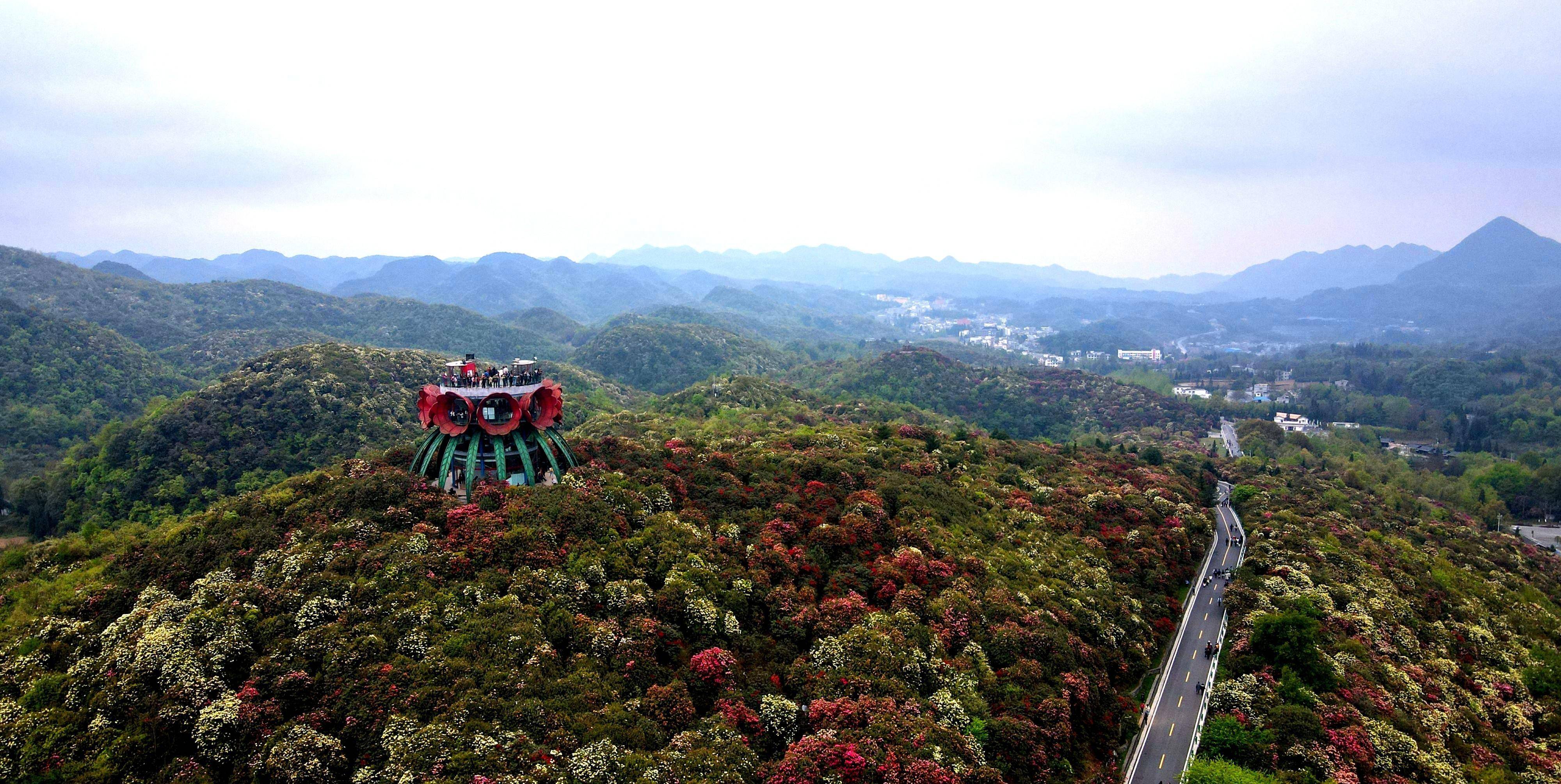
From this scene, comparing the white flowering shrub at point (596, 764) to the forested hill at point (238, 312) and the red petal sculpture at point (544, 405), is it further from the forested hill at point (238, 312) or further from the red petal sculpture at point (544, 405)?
the forested hill at point (238, 312)

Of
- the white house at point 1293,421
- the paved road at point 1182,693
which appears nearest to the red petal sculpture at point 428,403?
the paved road at point 1182,693

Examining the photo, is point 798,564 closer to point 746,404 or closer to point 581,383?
point 746,404

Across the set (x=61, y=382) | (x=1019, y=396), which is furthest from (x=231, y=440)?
(x=1019, y=396)

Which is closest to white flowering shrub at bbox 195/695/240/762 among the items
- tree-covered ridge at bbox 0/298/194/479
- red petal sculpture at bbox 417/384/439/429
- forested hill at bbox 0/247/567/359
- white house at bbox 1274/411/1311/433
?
red petal sculpture at bbox 417/384/439/429

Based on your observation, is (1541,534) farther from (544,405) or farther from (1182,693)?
(544,405)

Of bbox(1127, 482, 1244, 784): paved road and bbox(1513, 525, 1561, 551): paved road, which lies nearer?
bbox(1127, 482, 1244, 784): paved road

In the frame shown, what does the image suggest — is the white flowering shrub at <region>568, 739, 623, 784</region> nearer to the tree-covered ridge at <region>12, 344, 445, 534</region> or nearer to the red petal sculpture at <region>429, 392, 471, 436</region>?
the red petal sculpture at <region>429, 392, 471, 436</region>
